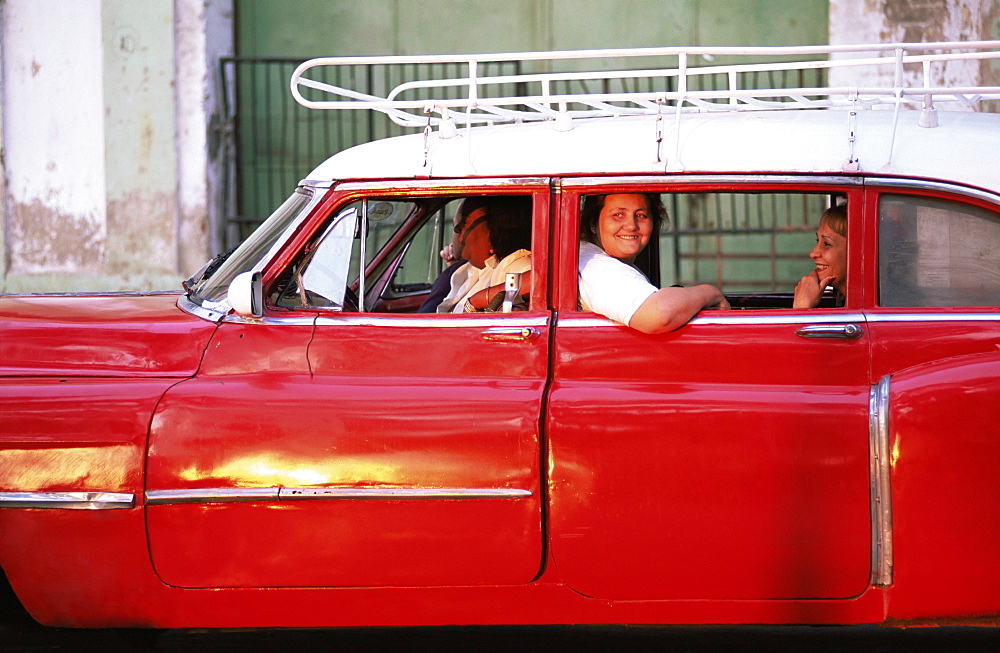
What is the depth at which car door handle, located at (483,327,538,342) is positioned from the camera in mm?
3326

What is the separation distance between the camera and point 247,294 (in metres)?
3.36

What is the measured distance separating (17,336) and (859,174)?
2.65 m

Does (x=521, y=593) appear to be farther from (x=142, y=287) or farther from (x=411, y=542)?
(x=142, y=287)

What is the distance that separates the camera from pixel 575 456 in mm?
2998

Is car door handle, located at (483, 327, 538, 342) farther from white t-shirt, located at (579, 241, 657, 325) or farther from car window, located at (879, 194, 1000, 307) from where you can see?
car window, located at (879, 194, 1000, 307)

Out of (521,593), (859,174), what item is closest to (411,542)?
(521,593)

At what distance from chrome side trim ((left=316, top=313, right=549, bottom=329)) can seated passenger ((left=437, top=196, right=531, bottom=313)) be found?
0.19 meters

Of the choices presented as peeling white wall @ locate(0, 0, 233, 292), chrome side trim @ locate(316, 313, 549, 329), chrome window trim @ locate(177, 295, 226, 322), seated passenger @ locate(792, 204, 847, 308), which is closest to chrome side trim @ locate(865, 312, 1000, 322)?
seated passenger @ locate(792, 204, 847, 308)

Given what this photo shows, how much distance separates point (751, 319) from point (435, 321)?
0.97 metres

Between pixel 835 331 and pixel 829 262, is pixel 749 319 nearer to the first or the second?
pixel 835 331

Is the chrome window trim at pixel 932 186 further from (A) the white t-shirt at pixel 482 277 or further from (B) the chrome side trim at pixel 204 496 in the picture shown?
(B) the chrome side trim at pixel 204 496

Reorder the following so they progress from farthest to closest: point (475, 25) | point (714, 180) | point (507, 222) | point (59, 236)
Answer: point (475, 25) < point (59, 236) < point (507, 222) < point (714, 180)

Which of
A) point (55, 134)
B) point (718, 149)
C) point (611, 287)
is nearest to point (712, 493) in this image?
point (611, 287)

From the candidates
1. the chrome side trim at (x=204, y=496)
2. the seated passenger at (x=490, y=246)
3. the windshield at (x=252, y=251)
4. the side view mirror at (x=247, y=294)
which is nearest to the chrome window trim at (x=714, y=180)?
the seated passenger at (x=490, y=246)
